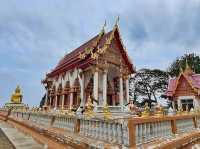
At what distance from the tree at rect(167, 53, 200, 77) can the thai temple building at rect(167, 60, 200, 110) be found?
1710cm

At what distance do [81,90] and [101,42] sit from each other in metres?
4.94

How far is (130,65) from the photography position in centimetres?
2027

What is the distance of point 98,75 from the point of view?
55.4 ft

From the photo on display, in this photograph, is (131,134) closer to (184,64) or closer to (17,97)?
(17,97)

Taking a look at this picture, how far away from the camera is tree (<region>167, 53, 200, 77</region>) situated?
35.4m

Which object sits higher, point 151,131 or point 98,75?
point 98,75

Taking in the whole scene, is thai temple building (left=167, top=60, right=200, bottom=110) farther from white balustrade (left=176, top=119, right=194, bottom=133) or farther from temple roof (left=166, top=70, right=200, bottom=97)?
white balustrade (left=176, top=119, right=194, bottom=133)

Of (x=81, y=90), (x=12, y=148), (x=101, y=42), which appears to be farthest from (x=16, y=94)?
(x=12, y=148)

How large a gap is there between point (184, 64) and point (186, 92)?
65.7 feet

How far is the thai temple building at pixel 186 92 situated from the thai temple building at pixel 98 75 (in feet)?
15.5

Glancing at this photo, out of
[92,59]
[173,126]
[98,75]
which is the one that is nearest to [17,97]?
[98,75]

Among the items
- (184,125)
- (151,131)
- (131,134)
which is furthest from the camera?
(184,125)

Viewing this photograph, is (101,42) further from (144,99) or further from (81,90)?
(144,99)

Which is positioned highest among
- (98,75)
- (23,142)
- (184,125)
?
(98,75)
